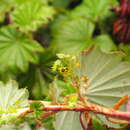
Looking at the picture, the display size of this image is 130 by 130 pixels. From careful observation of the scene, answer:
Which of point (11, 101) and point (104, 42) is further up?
point (104, 42)

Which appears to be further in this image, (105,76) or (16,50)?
(16,50)

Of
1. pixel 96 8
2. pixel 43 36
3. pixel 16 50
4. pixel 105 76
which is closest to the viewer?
pixel 105 76

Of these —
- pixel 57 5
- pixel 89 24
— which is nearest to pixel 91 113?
pixel 89 24

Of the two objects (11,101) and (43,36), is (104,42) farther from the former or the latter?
(11,101)

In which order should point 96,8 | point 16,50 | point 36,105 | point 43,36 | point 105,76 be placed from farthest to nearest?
point 43,36
point 96,8
point 16,50
point 105,76
point 36,105

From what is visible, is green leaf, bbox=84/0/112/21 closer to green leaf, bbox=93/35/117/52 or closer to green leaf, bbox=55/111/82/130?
green leaf, bbox=93/35/117/52

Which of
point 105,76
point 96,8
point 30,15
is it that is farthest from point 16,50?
point 105,76
